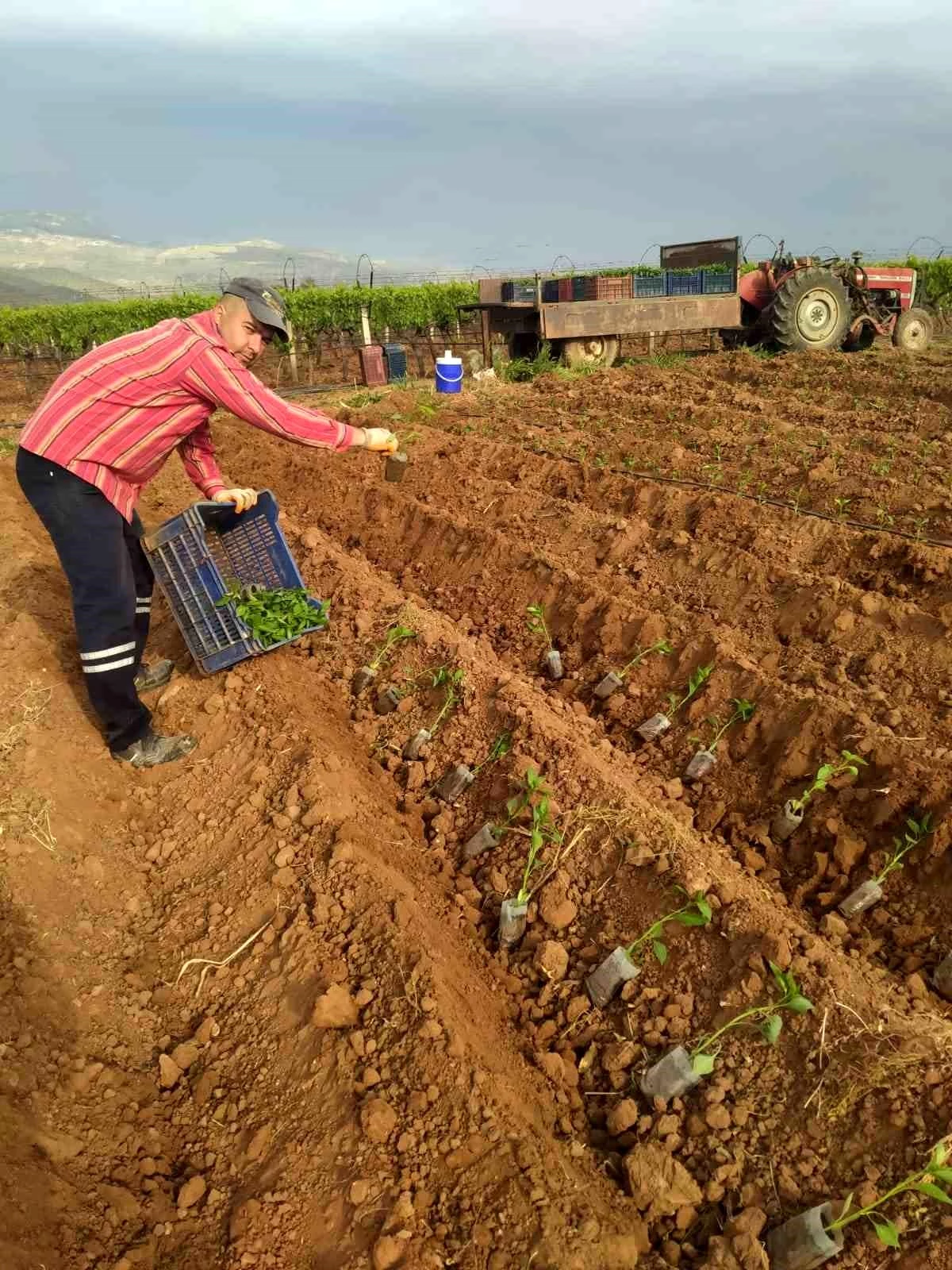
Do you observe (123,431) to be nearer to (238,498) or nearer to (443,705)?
(238,498)

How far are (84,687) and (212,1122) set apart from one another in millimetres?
2377

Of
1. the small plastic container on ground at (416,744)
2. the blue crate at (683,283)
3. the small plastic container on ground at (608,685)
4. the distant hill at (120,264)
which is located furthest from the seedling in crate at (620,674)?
the distant hill at (120,264)

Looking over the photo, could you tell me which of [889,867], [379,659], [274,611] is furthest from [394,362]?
[889,867]

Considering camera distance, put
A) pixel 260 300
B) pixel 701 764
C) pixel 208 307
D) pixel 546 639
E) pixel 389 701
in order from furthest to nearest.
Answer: pixel 208 307 < pixel 546 639 < pixel 389 701 < pixel 701 764 < pixel 260 300

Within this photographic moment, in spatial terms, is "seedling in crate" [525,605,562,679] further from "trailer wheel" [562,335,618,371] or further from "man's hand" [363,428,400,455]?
"trailer wheel" [562,335,618,371]

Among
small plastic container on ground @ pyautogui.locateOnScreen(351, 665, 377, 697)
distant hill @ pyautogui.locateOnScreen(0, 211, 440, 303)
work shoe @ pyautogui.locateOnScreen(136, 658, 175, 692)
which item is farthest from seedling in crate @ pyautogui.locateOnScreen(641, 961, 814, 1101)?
distant hill @ pyautogui.locateOnScreen(0, 211, 440, 303)

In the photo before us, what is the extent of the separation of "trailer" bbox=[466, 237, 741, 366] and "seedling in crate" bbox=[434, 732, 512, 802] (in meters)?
10.1

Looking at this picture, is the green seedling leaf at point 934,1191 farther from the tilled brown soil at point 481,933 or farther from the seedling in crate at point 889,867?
the seedling in crate at point 889,867

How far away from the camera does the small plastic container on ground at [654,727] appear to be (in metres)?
3.78

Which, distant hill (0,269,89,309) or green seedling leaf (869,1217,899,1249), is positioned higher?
distant hill (0,269,89,309)

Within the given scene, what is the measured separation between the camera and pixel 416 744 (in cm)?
365

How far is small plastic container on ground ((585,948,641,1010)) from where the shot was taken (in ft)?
8.18

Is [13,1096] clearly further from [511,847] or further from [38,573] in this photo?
[38,573]

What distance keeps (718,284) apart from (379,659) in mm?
12022
